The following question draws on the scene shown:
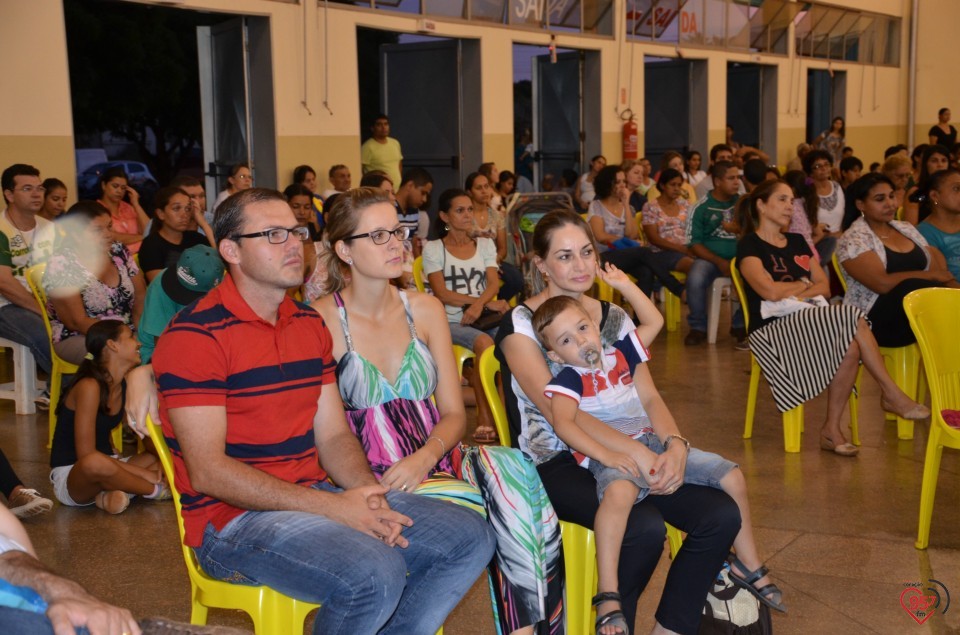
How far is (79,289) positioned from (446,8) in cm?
679

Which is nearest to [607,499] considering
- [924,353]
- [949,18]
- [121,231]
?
[924,353]

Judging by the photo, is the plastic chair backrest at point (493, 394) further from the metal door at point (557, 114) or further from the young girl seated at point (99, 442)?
the metal door at point (557, 114)

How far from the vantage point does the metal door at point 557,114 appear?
13.0 metres

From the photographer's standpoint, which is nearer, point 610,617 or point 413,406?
point 610,617

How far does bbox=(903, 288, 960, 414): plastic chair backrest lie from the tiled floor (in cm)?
51

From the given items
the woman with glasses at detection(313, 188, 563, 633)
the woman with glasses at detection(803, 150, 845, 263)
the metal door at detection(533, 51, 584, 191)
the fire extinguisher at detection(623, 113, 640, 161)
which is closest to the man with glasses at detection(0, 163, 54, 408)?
the woman with glasses at detection(313, 188, 563, 633)

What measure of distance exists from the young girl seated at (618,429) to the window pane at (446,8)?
27.3ft

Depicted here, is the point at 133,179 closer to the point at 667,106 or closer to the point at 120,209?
the point at 120,209

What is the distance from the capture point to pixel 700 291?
24.0 feet

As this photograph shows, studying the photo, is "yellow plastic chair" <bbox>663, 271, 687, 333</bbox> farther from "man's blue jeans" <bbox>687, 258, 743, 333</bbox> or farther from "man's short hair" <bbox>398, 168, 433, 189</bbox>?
"man's short hair" <bbox>398, 168, 433, 189</bbox>

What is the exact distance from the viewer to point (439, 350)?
9.41 ft

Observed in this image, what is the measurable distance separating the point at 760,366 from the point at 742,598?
6.92ft

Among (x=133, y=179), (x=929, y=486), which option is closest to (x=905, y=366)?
(x=929, y=486)

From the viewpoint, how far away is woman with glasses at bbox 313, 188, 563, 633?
2.52 m
